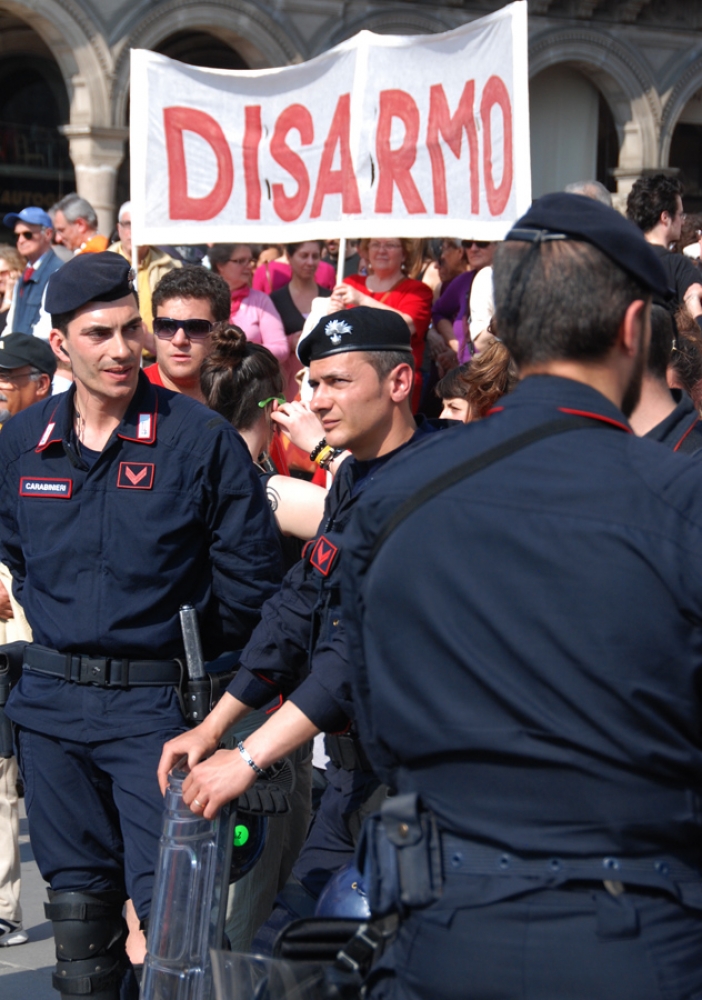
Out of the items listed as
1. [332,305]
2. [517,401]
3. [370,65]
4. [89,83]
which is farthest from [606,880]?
[89,83]

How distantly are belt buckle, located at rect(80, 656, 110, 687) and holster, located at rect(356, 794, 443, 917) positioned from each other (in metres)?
1.67

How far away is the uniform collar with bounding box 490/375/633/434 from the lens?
1.75 metres

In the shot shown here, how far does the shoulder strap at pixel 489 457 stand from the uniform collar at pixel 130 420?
181 cm

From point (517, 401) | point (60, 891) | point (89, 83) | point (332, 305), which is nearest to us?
point (517, 401)

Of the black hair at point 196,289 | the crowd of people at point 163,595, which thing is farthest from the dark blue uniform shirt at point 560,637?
the black hair at point 196,289

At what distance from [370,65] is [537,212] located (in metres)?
5.16

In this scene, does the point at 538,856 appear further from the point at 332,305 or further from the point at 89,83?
the point at 89,83

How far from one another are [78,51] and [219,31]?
1947 millimetres

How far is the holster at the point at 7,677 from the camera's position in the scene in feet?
12.0

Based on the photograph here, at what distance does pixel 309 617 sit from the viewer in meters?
3.24

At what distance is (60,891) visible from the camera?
11.3 feet

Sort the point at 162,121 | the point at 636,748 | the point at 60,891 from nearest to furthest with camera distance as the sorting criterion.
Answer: the point at 636,748 < the point at 60,891 < the point at 162,121

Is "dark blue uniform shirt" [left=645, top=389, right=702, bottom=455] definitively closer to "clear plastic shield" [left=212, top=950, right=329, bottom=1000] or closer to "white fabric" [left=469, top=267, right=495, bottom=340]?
"clear plastic shield" [left=212, top=950, right=329, bottom=1000]

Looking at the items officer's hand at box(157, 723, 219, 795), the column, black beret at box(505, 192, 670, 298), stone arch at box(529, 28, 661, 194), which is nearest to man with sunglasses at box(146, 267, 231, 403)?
officer's hand at box(157, 723, 219, 795)
